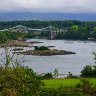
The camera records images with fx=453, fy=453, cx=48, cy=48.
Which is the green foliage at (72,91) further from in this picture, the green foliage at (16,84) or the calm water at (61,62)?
the calm water at (61,62)

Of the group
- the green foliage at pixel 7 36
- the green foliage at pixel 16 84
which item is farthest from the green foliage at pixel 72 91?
the green foliage at pixel 7 36

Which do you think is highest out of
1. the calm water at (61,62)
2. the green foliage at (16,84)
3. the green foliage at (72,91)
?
the green foliage at (16,84)

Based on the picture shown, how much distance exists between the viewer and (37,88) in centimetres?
1731

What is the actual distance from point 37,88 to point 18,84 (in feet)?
2.99

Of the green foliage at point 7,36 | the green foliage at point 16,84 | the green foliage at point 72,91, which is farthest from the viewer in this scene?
the green foliage at point 7,36

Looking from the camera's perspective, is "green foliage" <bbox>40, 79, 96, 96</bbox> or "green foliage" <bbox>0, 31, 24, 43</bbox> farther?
"green foliage" <bbox>0, 31, 24, 43</bbox>

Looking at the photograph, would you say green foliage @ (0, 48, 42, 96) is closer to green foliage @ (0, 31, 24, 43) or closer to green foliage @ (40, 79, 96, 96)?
green foliage @ (40, 79, 96, 96)

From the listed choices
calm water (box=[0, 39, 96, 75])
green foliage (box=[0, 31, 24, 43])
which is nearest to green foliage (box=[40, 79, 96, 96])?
calm water (box=[0, 39, 96, 75])

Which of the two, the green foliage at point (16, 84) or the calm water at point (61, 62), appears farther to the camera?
the calm water at point (61, 62)

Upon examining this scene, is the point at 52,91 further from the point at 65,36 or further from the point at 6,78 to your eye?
the point at 65,36

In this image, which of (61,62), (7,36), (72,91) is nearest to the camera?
(72,91)

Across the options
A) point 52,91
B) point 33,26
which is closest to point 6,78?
point 52,91

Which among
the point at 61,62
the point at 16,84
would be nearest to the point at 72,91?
the point at 16,84

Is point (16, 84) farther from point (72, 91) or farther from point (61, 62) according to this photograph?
point (61, 62)
